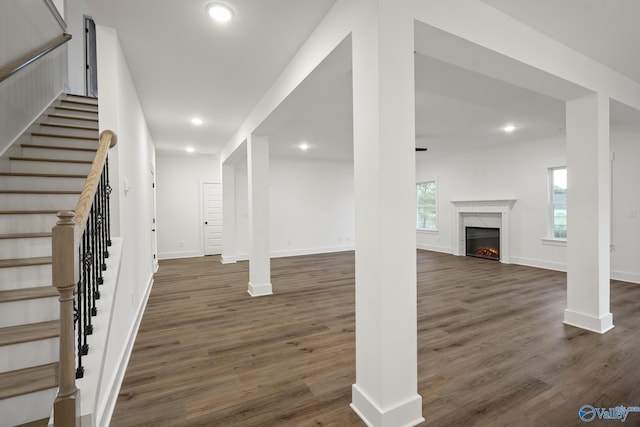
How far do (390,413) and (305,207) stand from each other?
6535 millimetres

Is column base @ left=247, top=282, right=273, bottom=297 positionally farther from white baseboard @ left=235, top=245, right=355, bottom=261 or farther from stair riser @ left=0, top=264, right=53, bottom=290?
white baseboard @ left=235, top=245, right=355, bottom=261

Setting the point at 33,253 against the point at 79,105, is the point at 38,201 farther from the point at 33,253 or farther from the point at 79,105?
the point at 79,105

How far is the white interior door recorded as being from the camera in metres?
7.65

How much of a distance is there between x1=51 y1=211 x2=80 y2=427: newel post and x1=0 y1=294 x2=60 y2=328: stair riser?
0.93m

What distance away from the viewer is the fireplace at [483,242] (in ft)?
21.8

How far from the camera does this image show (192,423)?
64.6 inches

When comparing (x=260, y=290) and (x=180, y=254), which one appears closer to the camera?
(x=260, y=290)

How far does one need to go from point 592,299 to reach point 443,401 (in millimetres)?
2192

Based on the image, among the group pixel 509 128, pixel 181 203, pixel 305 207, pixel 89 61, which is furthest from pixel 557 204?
pixel 89 61

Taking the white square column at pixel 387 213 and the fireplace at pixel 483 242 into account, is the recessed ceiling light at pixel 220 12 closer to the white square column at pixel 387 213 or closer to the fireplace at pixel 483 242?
the white square column at pixel 387 213

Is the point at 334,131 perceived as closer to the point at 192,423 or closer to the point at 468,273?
the point at 468,273

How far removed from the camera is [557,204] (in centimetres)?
560

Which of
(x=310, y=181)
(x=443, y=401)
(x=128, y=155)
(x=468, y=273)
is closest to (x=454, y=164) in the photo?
(x=468, y=273)

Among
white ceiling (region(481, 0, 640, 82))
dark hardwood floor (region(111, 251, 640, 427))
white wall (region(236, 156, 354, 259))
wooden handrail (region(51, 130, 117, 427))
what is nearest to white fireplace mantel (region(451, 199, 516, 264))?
dark hardwood floor (region(111, 251, 640, 427))
